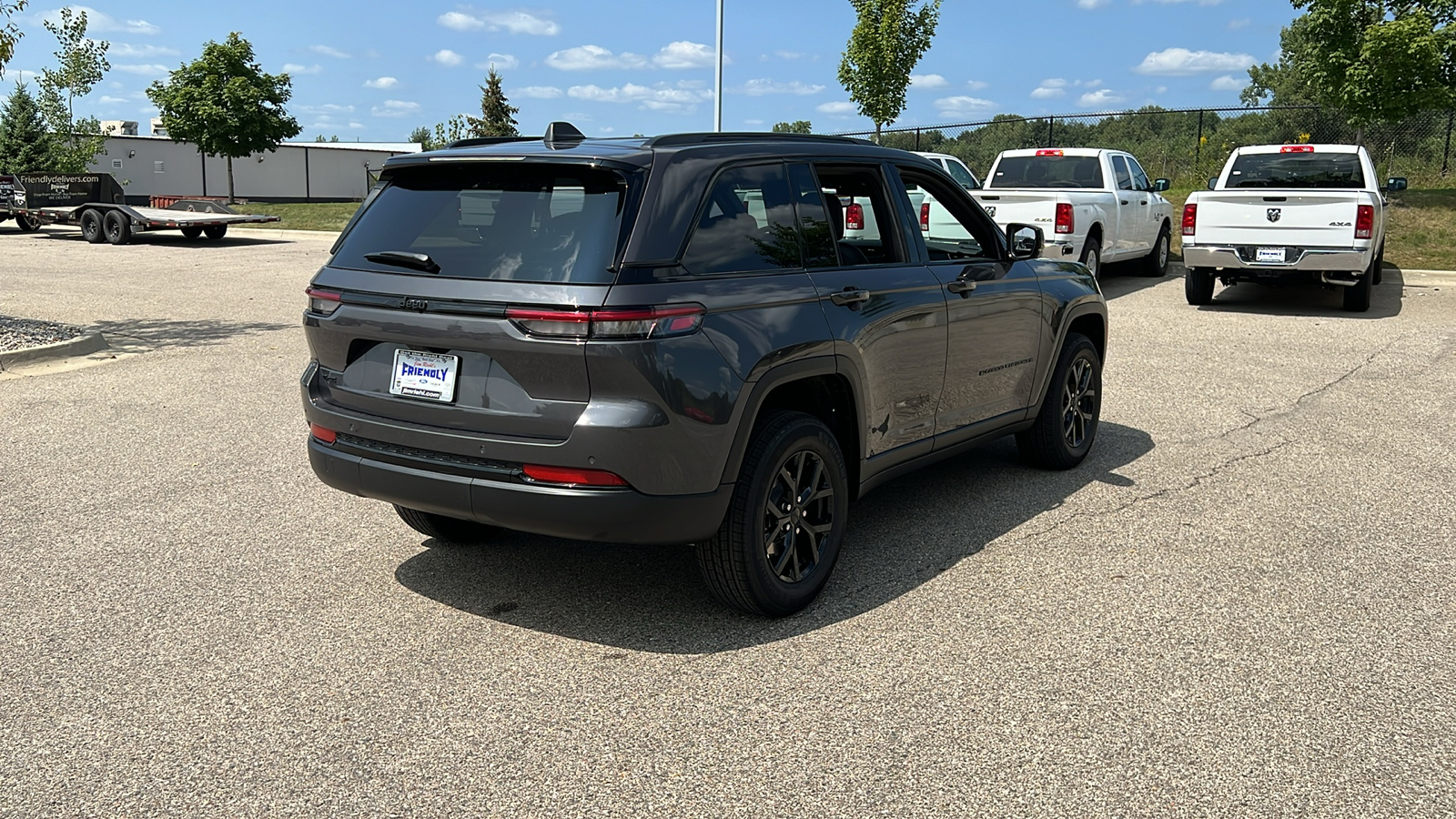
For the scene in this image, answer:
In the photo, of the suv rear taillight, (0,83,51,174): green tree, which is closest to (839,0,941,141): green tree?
the suv rear taillight

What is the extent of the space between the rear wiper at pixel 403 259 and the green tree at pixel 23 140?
45343 millimetres

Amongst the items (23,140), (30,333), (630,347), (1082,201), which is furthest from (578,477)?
(23,140)

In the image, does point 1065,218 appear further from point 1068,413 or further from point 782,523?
point 782,523

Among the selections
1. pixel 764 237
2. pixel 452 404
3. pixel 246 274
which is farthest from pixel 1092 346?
pixel 246 274

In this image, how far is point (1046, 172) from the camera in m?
16.5

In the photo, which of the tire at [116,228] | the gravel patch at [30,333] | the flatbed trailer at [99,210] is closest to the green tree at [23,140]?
the flatbed trailer at [99,210]

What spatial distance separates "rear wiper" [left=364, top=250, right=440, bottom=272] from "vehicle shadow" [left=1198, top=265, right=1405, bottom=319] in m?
12.6

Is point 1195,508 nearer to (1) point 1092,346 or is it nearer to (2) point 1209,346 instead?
(1) point 1092,346

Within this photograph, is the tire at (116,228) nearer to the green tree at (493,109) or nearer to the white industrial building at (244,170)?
the white industrial building at (244,170)

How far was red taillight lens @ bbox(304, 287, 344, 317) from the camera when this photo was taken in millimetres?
4531

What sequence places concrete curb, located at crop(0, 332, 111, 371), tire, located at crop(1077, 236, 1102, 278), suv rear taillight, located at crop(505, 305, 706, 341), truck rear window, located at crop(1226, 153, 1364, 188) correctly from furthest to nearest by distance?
1. tire, located at crop(1077, 236, 1102, 278)
2. truck rear window, located at crop(1226, 153, 1364, 188)
3. concrete curb, located at crop(0, 332, 111, 371)
4. suv rear taillight, located at crop(505, 305, 706, 341)

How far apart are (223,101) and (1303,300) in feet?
110

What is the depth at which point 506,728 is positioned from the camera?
3.70 metres

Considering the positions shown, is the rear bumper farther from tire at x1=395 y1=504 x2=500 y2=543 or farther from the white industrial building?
the white industrial building
